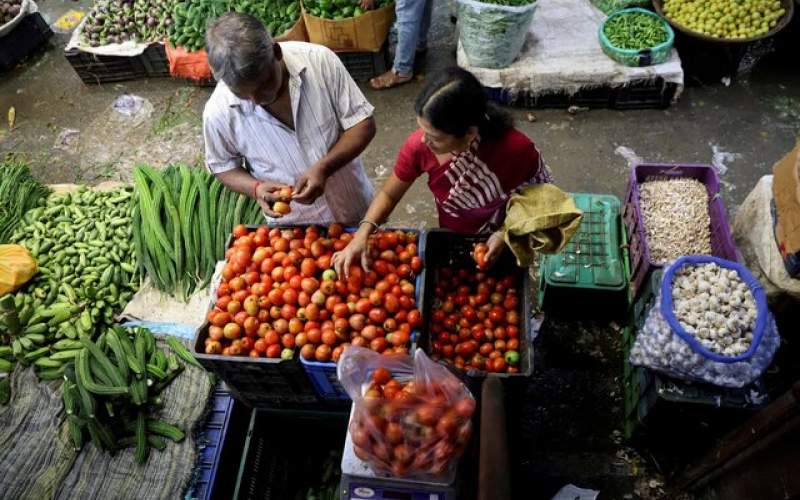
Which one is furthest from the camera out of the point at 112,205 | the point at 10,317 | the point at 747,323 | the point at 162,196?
the point at 112,205

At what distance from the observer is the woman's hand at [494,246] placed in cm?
244

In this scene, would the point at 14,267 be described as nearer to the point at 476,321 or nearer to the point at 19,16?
the point at 476,321

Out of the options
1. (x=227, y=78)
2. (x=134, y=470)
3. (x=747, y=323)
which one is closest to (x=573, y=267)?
(x=747, y=323)

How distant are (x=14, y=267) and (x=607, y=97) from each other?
529 centimetres

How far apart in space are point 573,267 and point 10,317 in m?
3.70

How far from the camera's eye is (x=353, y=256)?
2484mm

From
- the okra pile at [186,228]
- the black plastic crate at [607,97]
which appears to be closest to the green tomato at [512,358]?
the okra pile at [186,228]

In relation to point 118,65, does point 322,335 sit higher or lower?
higher

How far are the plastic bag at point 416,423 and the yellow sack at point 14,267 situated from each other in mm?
2843

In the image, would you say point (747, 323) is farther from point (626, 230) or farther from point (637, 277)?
point (626, 230)

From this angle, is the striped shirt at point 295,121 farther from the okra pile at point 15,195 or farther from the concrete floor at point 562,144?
the okra pile at point 15,195

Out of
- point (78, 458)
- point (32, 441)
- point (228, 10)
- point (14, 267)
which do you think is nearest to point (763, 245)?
point (78, 458)

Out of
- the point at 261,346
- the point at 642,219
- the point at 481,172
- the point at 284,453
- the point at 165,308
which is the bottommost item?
the point at 284,453

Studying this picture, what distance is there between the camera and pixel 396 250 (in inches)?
104
